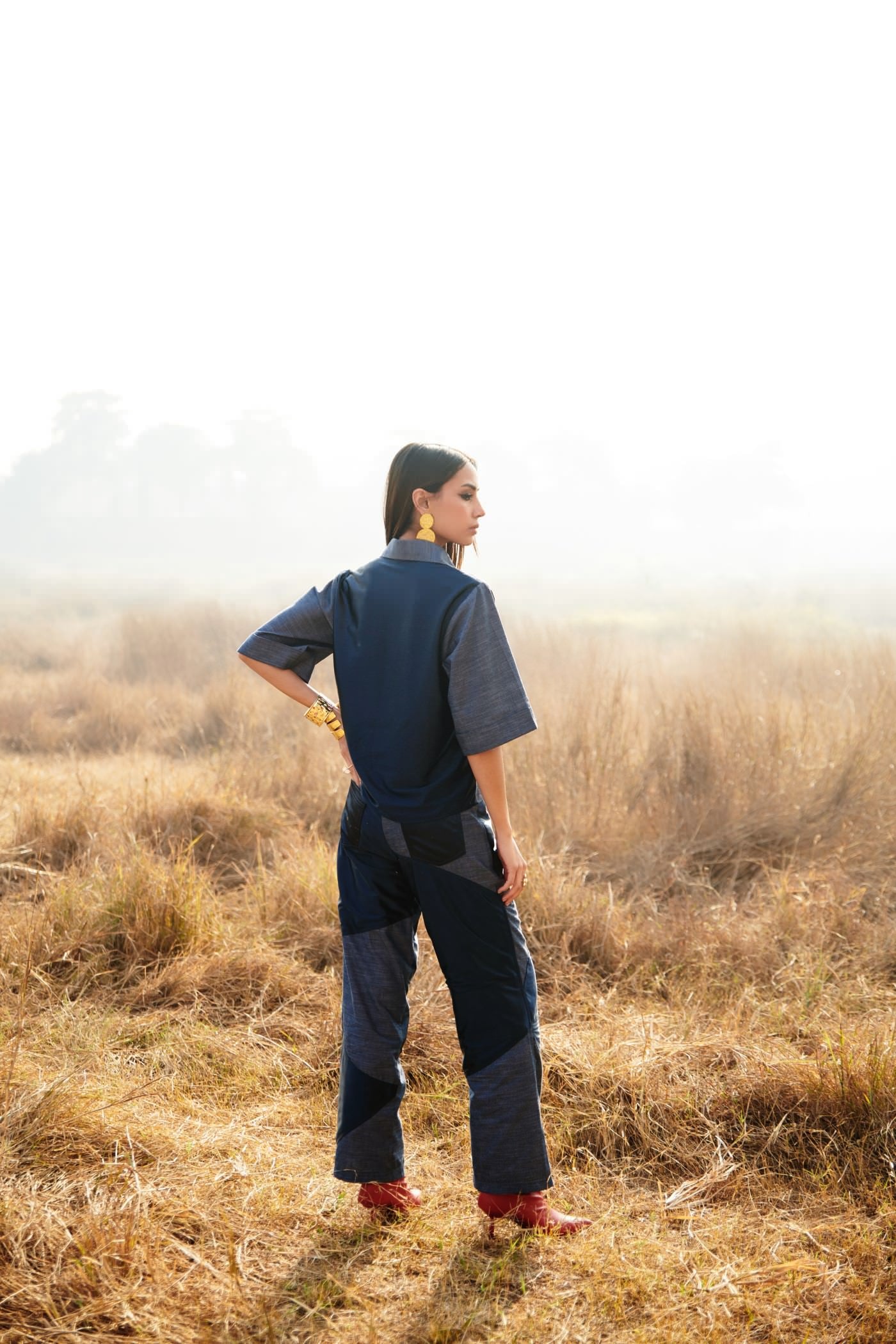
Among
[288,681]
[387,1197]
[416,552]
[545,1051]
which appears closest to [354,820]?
[288,681]

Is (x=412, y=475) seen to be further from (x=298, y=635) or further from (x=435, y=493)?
(x=298, y=635)

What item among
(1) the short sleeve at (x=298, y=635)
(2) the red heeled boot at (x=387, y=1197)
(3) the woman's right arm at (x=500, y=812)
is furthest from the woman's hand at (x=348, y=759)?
(2) the red heeled boot at (x=387, y=1197)

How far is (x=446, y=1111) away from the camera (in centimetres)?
294

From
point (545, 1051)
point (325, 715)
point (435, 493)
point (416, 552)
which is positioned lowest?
point (545, 1051)

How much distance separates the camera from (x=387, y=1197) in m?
2.30

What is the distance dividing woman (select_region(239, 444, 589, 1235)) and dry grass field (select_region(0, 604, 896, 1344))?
10.2 inches

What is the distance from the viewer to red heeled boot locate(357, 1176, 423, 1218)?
2295 mm

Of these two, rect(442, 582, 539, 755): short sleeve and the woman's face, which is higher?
the woman's face

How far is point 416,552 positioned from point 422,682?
0.93 feet

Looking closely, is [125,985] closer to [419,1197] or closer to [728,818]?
[419,1197]

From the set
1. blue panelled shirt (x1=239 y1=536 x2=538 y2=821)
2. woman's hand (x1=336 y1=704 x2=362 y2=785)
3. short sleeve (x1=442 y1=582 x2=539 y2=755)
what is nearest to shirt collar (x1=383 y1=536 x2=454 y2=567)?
blue panelled shirt (x1=239 y1=536 x2=538 y2=821)

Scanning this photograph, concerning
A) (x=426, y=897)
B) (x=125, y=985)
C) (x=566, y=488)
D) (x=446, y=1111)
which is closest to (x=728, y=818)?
(x=446, y=1111)

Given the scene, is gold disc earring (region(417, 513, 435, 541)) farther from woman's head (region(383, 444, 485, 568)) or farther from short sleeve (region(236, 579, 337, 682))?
short sleeve (region(236, 579, 337, 682))

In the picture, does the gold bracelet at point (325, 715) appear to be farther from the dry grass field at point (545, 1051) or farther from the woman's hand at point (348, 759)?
the dry grass field at point (545, 1051)
